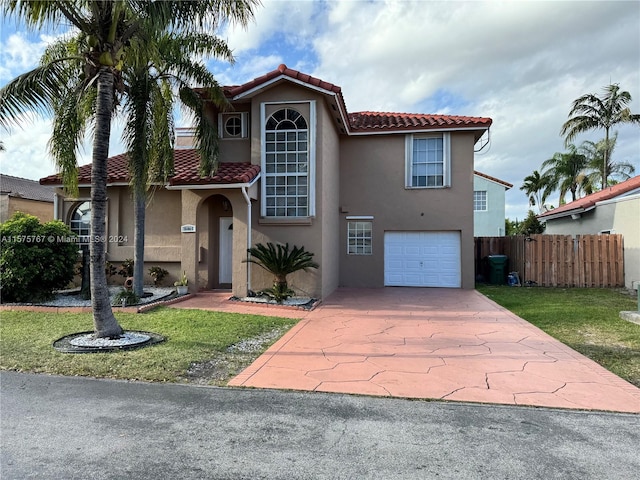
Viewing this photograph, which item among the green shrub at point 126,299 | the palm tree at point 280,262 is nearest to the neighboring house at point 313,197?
the palm tree at point 280,262

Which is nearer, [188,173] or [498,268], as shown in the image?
[188,173]

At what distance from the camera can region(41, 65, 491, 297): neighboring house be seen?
11.9 metres

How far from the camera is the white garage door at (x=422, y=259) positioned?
1505 centimetres

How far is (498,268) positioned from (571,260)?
256cm

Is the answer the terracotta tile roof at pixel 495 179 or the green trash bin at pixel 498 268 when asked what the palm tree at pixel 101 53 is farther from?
the terracotta tile roof at pixel 495 179

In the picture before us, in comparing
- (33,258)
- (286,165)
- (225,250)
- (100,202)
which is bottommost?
(33,258)

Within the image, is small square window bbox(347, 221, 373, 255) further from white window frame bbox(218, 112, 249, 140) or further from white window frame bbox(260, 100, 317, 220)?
white window frame bbox(218, 112, 249, 140)

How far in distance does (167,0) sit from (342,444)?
22.6 feet

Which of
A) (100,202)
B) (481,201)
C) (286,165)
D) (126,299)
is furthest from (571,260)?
(100,202)

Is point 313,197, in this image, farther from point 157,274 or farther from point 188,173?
point 157,274

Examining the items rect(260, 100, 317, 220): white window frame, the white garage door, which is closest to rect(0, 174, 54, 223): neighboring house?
rect(260, 100, 317, 220): white window frame

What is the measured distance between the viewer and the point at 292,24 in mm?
Answer: 11039

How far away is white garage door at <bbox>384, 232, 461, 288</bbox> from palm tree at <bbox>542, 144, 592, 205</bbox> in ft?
72.9

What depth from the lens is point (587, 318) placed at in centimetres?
931
